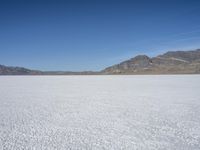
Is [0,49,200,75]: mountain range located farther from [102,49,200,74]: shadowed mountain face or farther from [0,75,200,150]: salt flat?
[0,75,200,150]: salt flat

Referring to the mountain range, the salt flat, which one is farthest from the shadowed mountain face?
the salt flat

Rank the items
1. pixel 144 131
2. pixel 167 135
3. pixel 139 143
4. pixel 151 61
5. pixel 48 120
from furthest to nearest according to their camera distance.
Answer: pixel 151 61, pixel 48 120, pixel 144 131, pixel 167 135, pixel 139 143

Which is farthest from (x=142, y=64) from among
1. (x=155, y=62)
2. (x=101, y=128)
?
(x=101, y=128)

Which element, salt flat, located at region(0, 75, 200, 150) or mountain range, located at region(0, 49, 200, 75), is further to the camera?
mountain range, located at region(0, 49, 200, 75)

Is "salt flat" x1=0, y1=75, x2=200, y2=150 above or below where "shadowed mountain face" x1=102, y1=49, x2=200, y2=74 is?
below

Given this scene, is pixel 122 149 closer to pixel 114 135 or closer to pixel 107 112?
pixel 114 135

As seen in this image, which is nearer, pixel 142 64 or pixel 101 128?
pixel 101 128

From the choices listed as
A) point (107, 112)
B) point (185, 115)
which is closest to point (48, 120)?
point (107, 112)

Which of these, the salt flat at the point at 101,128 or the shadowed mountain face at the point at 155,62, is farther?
the shadowed mountain face at the point at 155,62

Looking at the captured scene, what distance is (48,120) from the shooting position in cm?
539

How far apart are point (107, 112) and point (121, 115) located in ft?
1.80

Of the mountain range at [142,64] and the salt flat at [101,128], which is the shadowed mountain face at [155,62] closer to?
the mountain range at [142,64]

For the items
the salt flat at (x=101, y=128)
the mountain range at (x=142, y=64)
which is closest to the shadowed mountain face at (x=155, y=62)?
the mountain range at (x=142, y=64)

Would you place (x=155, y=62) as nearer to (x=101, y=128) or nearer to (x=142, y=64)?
(x=142, y=64)
